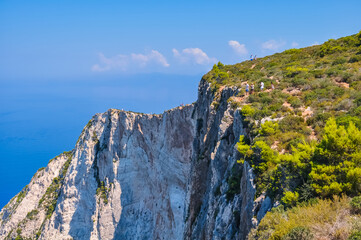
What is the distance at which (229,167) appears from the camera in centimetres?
1684

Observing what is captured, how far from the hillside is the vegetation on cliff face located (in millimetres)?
44

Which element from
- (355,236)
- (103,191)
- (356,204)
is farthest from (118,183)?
(355,236)

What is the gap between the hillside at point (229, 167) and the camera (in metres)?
8.77

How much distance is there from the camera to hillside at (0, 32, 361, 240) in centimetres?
877

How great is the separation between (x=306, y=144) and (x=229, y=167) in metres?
6.48

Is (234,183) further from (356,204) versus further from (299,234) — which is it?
(299,234)

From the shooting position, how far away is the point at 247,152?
42.3 feet

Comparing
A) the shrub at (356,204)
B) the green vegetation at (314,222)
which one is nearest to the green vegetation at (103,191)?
the green vegetation at (314,222)

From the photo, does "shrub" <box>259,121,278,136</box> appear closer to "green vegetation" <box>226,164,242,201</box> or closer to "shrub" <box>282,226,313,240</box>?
"green vegetation" <box>226,164,242,201</box>

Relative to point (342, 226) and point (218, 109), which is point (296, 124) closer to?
point (342, 226)

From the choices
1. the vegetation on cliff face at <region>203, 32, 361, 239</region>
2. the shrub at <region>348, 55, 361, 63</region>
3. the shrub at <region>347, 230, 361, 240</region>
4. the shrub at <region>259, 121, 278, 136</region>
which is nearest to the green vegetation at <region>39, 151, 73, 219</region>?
the vegetation on cliff face at <region>203, 32, 361, 239</region>

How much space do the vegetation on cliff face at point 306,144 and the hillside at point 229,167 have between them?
0.14 feet

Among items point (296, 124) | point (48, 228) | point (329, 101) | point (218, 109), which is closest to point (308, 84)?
point (329, 101)

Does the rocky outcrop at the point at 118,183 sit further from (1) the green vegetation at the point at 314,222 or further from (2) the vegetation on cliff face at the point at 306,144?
(1) the green vegetation at the point at 314,222
